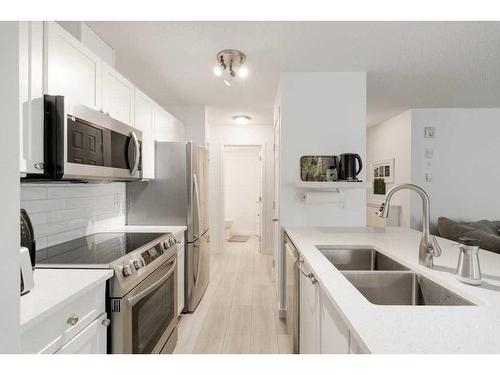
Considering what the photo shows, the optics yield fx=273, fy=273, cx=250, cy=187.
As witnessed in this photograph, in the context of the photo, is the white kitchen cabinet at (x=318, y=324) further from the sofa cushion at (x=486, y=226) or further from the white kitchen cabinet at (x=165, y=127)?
the sofa cushion at (x=486, y=226)

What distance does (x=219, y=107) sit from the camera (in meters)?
3.90

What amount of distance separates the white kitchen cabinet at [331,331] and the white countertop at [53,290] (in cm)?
98

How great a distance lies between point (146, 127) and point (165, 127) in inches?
19.9

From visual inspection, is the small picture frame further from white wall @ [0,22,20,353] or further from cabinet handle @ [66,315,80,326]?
white wall @ [0,22,20,353]

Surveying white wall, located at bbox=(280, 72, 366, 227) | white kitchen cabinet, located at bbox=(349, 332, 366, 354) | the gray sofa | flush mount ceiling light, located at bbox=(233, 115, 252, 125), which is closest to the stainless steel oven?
white kitchen cabinet, located at bbox=(349, 332, 366, 354)

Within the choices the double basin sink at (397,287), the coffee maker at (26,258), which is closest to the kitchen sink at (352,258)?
the double basin sink at (397,287)

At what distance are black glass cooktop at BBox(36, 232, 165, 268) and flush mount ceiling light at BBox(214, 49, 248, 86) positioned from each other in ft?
4.86

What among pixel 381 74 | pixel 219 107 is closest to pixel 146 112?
pixel 219 107

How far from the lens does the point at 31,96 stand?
1.19m

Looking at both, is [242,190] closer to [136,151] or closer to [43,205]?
[136,151]

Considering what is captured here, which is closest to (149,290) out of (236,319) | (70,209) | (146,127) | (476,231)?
(70,209)

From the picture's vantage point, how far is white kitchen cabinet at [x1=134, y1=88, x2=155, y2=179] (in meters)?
2.31

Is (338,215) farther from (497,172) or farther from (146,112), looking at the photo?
(497,172)
